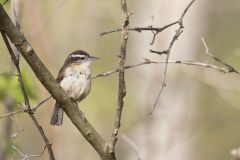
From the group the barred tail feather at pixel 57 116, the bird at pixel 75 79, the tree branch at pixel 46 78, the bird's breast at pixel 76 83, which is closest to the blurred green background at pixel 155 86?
the bird at pixel 75 79

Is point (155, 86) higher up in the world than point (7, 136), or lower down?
lower down

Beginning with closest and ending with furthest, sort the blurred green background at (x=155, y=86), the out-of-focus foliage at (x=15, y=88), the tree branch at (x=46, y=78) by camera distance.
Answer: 1. the tree branch at (x=46, y=78)
2. the out-of-focus foliage at (x=15, y=88)
3. the blurred green background at (x=155, y=86)

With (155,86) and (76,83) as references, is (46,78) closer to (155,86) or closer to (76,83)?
(76,83)

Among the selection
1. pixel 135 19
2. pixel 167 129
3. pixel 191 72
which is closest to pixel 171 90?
pixel 167 129

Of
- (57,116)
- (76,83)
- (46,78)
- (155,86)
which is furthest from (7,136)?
(155,86)

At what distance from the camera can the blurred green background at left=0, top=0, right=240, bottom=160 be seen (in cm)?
756

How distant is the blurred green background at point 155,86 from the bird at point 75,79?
1.06 m

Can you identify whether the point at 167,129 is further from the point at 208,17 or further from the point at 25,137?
the point at 25,137

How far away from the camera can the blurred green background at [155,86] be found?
7.56m

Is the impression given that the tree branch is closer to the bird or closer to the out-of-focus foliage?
the bird

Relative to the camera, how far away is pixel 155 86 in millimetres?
7469

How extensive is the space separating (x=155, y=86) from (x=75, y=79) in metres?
2.84

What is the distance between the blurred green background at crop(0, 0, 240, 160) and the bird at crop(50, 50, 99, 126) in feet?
3.47

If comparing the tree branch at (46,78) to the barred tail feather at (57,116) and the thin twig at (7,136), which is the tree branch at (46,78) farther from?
the barred tail feather at (57,116)
